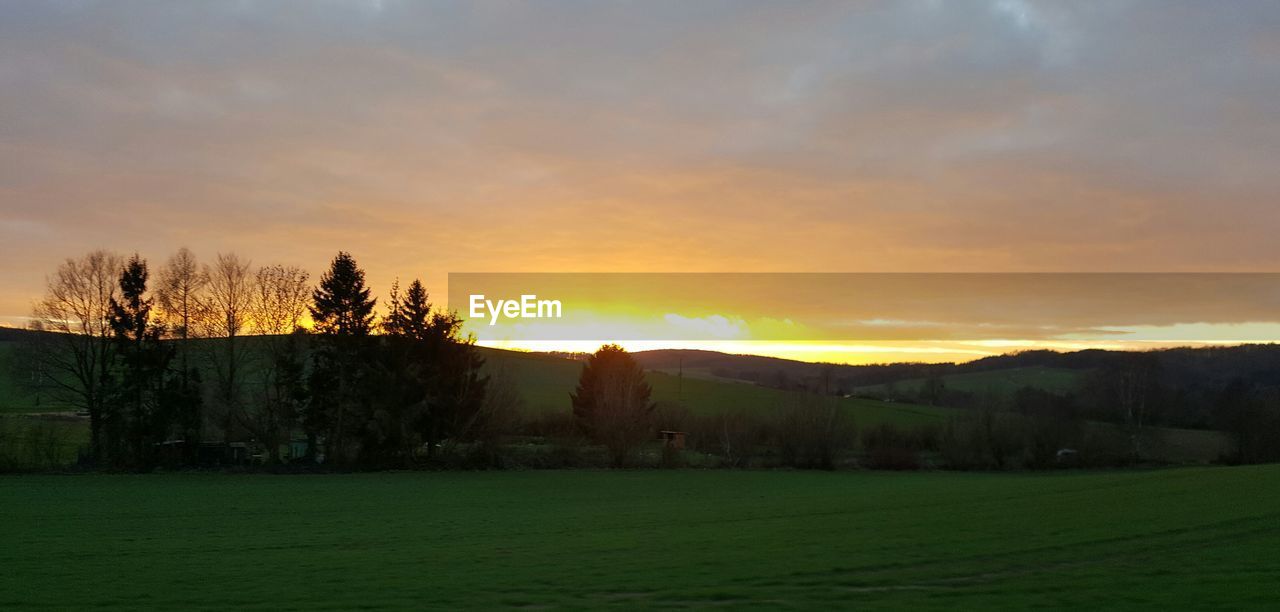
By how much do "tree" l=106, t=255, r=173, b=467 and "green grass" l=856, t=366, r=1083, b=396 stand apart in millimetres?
97720

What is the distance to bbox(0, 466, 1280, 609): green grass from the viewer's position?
48.7 ft

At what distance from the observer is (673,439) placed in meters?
80.7

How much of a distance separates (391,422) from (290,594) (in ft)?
174

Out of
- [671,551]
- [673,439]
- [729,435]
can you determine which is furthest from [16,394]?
[671,551]

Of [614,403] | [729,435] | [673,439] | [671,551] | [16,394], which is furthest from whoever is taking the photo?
[729,435]

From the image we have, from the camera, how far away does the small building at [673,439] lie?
7738 cm

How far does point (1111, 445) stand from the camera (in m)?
84.9

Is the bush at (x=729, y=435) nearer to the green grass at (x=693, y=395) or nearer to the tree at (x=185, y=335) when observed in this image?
the green grass at (x=693, y=395)

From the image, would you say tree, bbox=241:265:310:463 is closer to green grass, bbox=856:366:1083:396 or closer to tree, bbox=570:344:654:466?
tree, bbox=570:344:654:466

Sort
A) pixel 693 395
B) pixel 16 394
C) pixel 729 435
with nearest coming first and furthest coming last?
pixel 16 394
pixel 729 435
pixel 693 395

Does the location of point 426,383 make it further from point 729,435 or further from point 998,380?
point 998,380

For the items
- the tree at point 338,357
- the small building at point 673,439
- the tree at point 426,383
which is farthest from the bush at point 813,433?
the tree at point 338,357

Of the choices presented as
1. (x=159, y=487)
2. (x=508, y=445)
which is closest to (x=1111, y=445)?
(x=508, y=445)

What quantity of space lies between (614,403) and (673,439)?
7663mm
